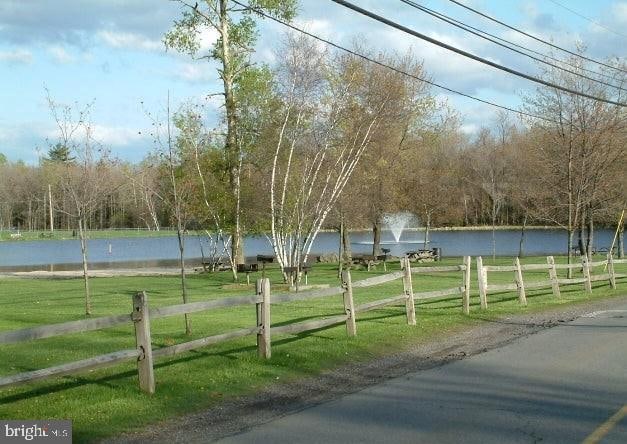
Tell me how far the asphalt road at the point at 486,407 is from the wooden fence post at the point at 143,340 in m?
1.80

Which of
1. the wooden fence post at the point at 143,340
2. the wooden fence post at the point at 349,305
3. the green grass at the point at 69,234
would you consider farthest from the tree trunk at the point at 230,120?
the green grass at the point at 69,234

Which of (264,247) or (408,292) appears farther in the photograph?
(264,247)

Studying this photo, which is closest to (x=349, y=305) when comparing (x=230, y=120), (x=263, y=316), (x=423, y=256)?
(x=263, y=316)

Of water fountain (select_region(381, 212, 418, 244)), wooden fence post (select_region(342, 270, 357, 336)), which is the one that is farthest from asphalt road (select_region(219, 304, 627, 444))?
water fountain (select_region(381, 212, 418, 244))

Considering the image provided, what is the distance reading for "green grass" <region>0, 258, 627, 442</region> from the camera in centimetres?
853

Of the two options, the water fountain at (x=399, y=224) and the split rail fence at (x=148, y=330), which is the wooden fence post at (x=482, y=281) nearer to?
the split rail fence at (x=148, y=330)

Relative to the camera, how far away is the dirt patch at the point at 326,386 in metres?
7.83

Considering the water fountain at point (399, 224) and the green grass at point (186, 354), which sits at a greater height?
the water fountain at point (399, 224)

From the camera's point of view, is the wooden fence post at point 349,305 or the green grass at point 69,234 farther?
the green grass at point 69,234

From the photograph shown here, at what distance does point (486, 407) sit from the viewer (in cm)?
869

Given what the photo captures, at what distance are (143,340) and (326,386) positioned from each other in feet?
8.34

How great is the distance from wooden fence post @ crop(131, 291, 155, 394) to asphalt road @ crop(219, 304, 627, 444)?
5.90ft

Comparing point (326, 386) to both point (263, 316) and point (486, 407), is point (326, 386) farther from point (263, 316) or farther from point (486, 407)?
point (486, 407)

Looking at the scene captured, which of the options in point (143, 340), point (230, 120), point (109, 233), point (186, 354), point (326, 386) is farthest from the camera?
point (109, 233)
